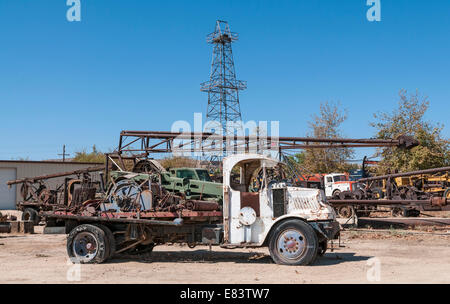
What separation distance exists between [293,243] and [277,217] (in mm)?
662

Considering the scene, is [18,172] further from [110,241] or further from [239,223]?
[239,223]

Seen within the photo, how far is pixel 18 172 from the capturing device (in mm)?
42406

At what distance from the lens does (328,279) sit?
28.0 feet

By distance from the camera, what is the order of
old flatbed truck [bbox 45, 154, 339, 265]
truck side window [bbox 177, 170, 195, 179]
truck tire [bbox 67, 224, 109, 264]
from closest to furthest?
old flatbed truck [bbox 45, 154, 339, 265] → truck tire [bbox 67, 224, 109, 264] → truck side window [bbox 177, 170, 195, 179]

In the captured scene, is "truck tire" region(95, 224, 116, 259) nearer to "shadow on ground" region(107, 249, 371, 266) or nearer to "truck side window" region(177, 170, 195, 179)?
"shadow on ground" region(107, 249, 371, 266)

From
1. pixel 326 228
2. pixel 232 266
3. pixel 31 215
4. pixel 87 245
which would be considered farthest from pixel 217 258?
pixel 31 215

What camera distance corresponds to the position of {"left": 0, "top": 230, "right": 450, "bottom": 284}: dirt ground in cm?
864

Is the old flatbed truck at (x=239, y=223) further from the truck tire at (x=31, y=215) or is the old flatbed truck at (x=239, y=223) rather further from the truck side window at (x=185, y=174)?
the truck tire at (x=31, y=215)

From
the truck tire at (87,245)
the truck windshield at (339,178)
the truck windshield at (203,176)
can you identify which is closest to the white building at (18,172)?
the truck windshield at (339,178)

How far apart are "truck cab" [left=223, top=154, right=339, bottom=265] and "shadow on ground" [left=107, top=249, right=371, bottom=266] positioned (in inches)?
27.9

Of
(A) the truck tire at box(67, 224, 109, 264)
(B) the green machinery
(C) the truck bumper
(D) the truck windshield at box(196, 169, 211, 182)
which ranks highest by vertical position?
(D) the truck windshield at box(196, 169, 211, 182)

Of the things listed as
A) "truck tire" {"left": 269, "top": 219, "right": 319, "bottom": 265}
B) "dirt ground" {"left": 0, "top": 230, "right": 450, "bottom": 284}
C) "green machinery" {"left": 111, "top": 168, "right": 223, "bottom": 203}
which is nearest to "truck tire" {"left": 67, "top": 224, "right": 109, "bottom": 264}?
"dirt ground" {"left": 0, "top": 230, "right": 450, "bottom": 284}

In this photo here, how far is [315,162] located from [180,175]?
2833 centimetres
